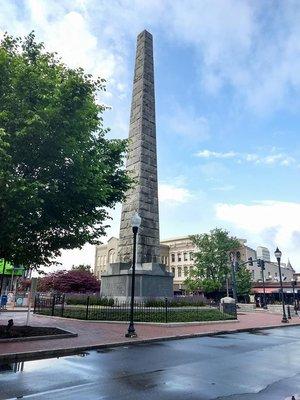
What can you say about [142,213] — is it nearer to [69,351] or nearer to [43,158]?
[43,158]

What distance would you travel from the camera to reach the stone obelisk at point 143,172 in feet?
71.7

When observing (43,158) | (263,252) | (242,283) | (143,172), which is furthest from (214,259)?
(43,158)

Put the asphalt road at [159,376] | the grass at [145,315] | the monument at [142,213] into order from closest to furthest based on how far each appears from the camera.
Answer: the asphalt road at [159,376]
the grass at [145,315]
the monument at [142,213]

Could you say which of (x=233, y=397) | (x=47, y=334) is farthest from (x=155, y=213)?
(x=233, y=397)

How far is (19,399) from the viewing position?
5492 millimetres

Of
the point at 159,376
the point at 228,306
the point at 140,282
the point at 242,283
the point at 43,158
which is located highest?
the point at 43,158

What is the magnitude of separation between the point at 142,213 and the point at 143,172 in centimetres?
282

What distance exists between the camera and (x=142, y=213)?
2173 cm

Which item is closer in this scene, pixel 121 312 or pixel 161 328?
pixel 161 328

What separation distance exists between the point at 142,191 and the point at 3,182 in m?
12.5

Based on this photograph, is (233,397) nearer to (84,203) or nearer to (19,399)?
(19,399)

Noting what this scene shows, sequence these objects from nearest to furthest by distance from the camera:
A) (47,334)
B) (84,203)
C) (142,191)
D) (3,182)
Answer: (3,182)
(47,334)
(84,203)
(142,191)

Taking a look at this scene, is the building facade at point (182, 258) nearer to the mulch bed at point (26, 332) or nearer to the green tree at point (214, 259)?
the green tree at point (214, 259)

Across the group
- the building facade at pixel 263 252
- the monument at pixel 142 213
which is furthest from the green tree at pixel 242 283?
the monument at pixel 142 213
